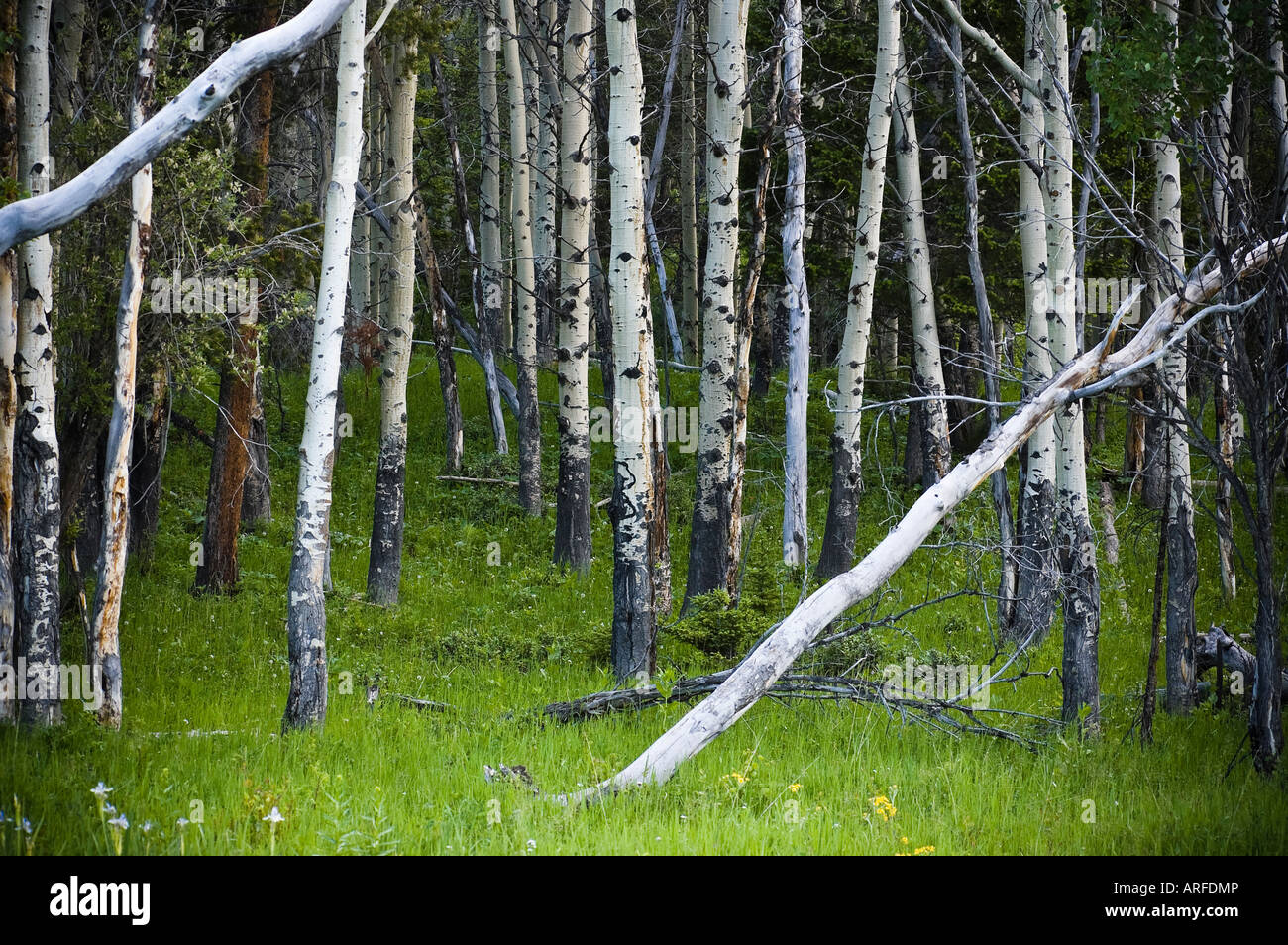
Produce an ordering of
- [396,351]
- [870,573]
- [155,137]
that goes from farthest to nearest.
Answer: [396,351]
[870,573]
[155,137]

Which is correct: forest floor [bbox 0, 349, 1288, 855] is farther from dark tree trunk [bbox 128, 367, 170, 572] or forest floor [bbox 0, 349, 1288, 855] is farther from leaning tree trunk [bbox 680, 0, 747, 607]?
leaning tree trunk [bbox 680, 0, 747, 607]

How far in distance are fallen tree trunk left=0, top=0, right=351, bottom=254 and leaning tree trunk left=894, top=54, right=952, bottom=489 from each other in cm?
1041

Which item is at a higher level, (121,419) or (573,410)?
(573,410)

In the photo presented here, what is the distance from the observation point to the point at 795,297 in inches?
559

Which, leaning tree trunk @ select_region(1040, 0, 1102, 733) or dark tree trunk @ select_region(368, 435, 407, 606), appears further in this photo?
dark tree trunk @ select_region(368, 435, 407, 606)

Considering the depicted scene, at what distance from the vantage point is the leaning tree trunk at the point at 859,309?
14023mm

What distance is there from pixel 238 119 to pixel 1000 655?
11147 millimetres

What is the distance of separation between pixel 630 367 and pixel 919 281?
749 centimetres

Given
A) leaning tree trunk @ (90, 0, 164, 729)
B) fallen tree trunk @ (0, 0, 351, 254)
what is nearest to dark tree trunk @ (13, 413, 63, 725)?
leaning tree trunk @ (90, 0, 164, 729)

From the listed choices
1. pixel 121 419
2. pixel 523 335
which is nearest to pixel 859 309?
pixel 523 335

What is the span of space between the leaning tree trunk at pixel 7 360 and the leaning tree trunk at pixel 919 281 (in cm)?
1055

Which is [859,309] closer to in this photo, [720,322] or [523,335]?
[720,322]

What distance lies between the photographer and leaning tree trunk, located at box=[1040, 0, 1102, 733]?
28.0 ft

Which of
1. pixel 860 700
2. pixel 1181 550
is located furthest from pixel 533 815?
pixel 1181 550
